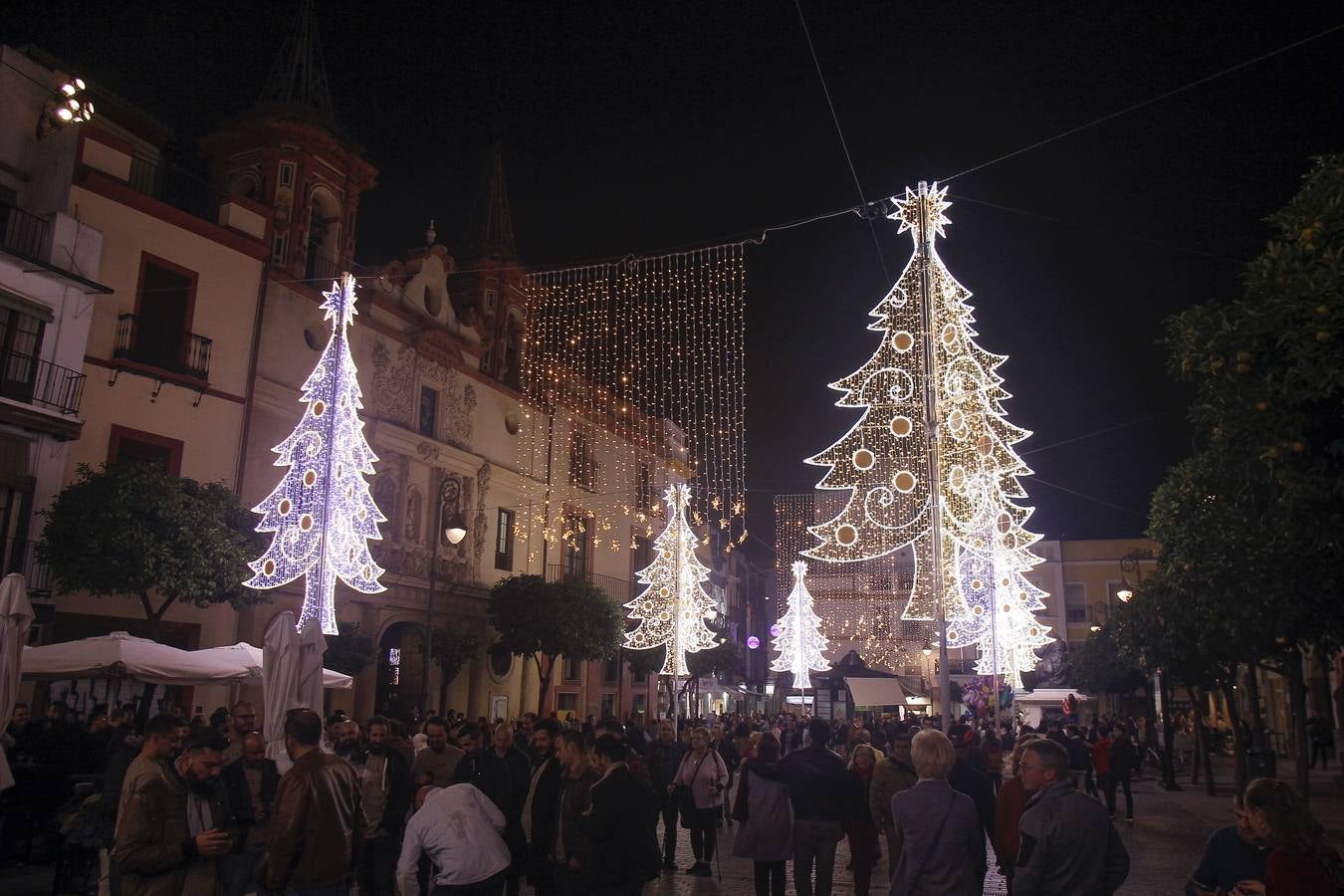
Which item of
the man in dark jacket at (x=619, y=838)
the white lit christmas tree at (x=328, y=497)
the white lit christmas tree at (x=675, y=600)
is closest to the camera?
the man in dark jacket at (x=619, y=838)

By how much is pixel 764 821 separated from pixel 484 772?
8.09 feet

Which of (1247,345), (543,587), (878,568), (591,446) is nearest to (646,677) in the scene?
(591,446)

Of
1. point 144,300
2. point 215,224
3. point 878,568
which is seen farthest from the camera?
point 878,568

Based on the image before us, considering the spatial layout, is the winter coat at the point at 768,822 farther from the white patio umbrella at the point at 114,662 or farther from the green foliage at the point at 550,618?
the green foliage at the point at 550,618

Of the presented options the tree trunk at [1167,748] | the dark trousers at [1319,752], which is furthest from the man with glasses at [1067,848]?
the dark trousers at [1319,752]

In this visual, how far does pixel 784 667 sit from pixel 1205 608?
3071 cm

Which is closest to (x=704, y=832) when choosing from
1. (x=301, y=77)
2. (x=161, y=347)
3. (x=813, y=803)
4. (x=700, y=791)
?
(x=700, y=791)

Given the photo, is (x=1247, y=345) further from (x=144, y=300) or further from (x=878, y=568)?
(x=878, y=568)

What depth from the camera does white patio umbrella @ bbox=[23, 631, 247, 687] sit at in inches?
570

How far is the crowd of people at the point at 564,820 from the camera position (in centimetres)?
542

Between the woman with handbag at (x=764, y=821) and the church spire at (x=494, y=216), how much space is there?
102 feet

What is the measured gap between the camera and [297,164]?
27.5 meters

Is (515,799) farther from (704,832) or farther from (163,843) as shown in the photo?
(704,832)

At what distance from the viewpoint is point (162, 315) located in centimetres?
2300
